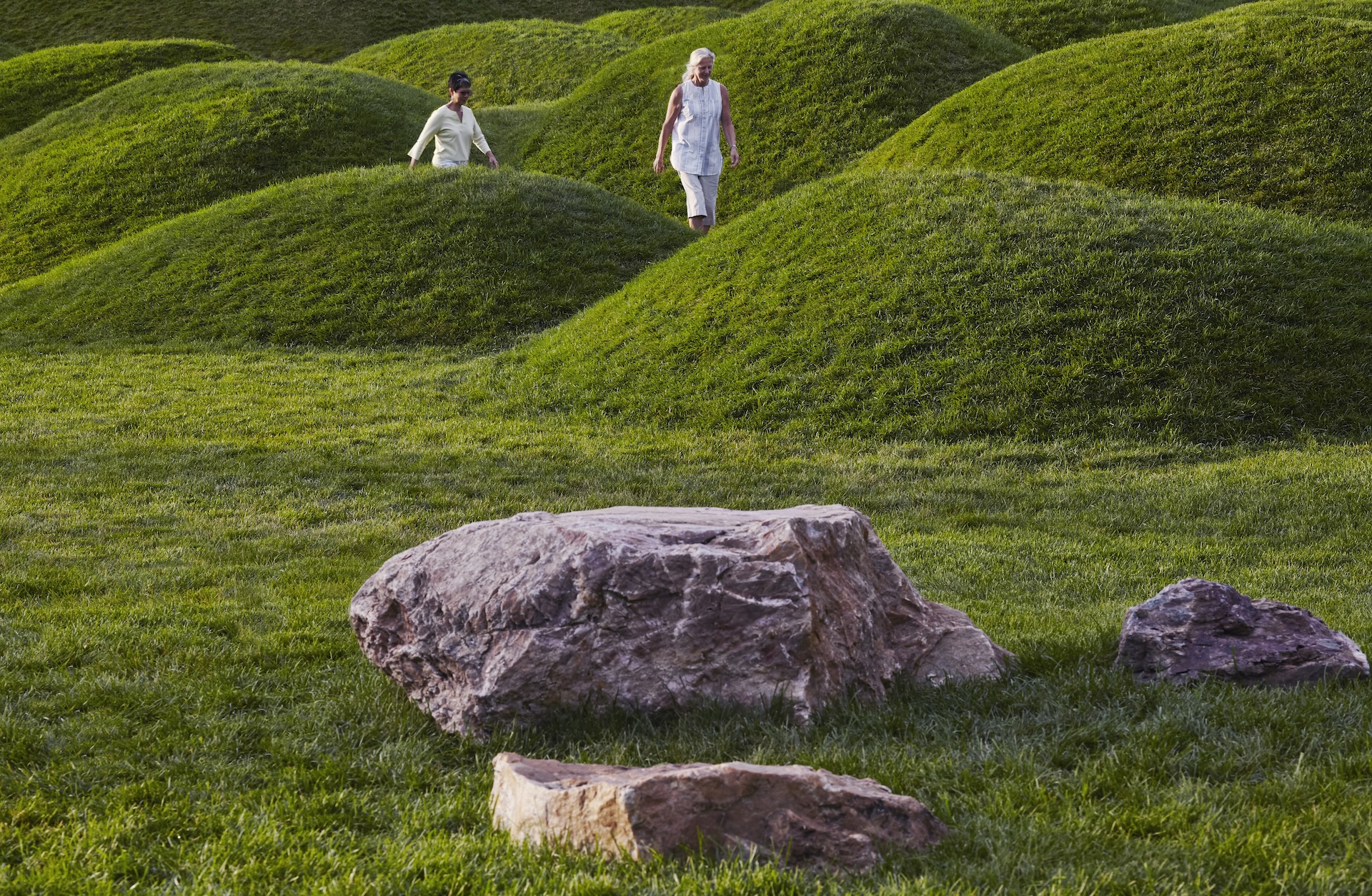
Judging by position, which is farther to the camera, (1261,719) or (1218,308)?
(1218,308)

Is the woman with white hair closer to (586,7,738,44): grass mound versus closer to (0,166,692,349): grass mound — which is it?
(0,166,692,349): grass mound

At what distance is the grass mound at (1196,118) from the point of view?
2288cm

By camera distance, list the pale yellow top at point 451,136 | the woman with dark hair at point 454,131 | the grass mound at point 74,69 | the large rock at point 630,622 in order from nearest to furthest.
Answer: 1. the large rock at point 630,622
2. the woman with dark hair at point 454,131
3. the pale yellow top at point 451,136
4. the grass mound at point 74,69

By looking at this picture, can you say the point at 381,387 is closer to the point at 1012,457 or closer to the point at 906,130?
the point at 1012,457

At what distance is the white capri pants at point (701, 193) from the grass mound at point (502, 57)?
25889 mm

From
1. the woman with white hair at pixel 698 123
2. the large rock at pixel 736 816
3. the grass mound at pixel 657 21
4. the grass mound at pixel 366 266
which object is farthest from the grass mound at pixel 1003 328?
the grass mound at pixel 657 21

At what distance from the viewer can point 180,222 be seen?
27031 mm

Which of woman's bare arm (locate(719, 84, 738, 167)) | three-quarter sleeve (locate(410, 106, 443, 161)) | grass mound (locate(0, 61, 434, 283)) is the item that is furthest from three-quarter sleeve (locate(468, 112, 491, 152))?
grass mound (locate(0, 61, 434, 283))

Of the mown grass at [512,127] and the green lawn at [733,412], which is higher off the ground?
the mown grass at [512,127]

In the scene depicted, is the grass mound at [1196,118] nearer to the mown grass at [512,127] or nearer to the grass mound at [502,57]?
the mown grass at [512,127]

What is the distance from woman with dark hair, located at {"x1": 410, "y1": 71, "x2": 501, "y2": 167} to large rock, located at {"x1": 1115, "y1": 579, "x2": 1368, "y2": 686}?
61.4 ft

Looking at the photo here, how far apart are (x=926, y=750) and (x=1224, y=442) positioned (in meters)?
9.97

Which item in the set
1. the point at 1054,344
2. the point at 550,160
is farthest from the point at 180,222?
the point at 1054,344

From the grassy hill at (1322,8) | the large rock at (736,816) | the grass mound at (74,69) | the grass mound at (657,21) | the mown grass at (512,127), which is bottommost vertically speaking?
the large rock at (736,816)
